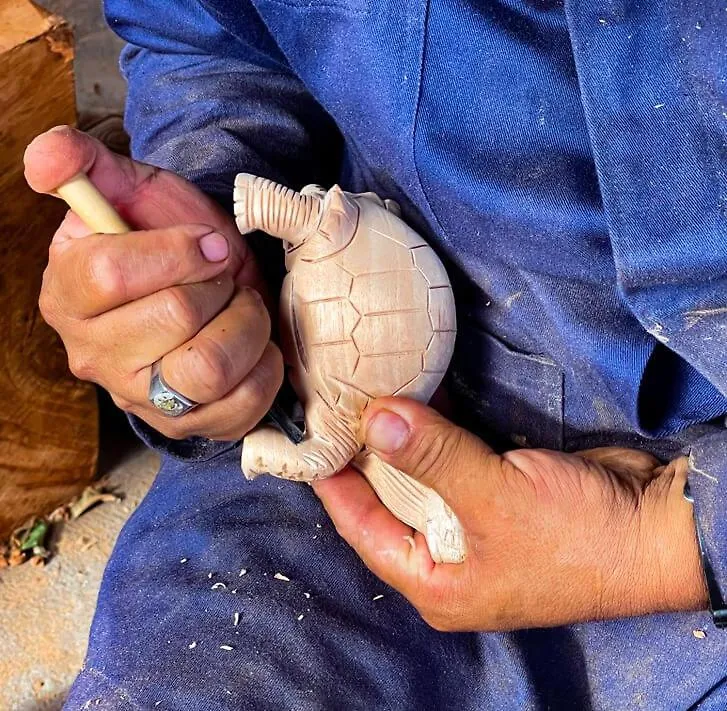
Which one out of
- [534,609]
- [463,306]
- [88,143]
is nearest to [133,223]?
[88,143]

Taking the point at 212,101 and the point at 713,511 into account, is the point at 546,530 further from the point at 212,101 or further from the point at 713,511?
the point at 212,101

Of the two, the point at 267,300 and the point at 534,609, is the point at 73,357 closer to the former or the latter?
the point at 267,300

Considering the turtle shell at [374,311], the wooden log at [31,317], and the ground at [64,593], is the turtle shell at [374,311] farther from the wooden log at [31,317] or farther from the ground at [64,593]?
the ground at [64,593]

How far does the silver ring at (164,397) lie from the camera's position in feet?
1.93

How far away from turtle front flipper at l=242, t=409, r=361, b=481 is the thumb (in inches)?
1.2

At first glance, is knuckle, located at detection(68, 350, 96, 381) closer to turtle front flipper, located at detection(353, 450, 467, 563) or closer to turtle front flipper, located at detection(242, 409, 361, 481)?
turtle front flipper, located at detection(242, 409, 361, 481)

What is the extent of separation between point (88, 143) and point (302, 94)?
37cm

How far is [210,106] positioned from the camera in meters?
0.85

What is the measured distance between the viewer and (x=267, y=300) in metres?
0.74

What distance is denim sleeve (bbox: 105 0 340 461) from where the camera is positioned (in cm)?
81

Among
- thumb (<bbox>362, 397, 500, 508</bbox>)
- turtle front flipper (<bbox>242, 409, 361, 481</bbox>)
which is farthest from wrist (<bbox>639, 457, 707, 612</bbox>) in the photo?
turtle front flipper (<bbox>242, 409, 361, 481</bbox>)

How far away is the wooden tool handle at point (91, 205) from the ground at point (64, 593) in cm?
77

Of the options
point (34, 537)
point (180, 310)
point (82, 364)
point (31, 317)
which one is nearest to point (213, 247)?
point (180, 310)

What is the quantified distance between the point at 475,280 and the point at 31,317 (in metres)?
0.61
